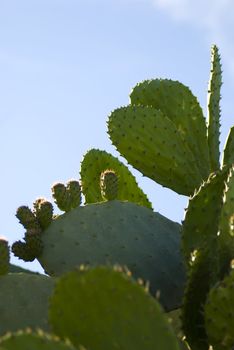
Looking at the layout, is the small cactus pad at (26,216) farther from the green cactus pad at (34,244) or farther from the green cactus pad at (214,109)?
the green cactus pad at (214,109)

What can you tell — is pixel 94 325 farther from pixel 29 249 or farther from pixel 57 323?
pixel 29 249

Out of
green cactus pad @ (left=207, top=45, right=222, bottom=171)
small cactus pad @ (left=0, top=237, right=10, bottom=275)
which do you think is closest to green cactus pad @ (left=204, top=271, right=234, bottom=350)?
small cactus pad @ (left=0, top=237, right=10, bottom=275)

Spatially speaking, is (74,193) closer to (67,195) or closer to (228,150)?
(67,195)

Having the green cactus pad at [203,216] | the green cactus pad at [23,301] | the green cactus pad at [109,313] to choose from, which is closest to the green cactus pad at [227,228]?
the green cactus pad at [203,216]

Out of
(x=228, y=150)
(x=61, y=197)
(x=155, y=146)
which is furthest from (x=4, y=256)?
(x=228, y=150)

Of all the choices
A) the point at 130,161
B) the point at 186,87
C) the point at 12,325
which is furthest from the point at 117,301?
the point at 186,87

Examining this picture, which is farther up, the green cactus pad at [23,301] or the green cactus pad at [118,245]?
the green cactus pad at [118,245]

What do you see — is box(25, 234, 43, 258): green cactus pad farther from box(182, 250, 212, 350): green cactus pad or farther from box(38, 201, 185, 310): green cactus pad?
box(182, 250, 212, 350): green cactus pad
